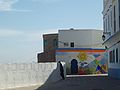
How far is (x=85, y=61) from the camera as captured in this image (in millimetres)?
54625

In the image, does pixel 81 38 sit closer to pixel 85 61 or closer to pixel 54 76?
pixel 85 61

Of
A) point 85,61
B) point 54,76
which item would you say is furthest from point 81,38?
point 54,76

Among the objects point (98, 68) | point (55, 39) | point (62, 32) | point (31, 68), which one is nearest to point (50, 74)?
point (31, 68)

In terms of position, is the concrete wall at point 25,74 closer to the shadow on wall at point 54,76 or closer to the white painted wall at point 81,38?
the shadow on wall at point 54,76

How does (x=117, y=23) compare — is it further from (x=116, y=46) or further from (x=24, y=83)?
(x=24, y=83)

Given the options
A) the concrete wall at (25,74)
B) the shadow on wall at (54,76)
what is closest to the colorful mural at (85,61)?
the shadow on wall at (54,76)

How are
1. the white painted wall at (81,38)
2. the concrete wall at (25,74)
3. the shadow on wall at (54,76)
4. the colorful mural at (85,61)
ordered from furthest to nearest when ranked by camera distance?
the white painted wall at (81,38)
the colorful mural at (85,61)
the shadow on wall at (54,76)
the concrete wall at (25,74)

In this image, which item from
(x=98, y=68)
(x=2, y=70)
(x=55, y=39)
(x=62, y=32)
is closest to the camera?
(x=2, y=70)

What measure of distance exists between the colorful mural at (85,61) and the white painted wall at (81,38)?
16.6 feet

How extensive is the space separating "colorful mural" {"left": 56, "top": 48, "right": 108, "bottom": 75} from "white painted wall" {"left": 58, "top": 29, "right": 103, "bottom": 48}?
5056 millimetres

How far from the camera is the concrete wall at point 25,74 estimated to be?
23.0 metres

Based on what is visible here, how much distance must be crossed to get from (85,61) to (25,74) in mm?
29250

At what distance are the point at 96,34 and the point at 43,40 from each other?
13115 millimetres

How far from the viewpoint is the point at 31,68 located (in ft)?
89.0
